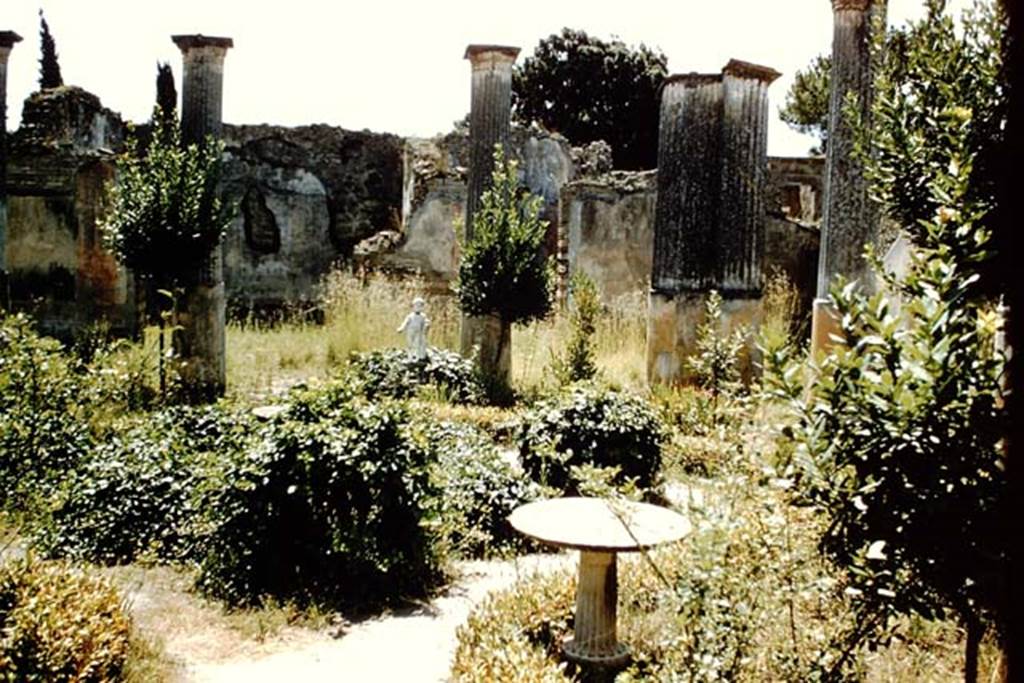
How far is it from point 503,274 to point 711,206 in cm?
248

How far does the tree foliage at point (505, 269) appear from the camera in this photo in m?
10.6

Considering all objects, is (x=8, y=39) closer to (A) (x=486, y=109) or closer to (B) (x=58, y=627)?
(A) (x=486, y=109)

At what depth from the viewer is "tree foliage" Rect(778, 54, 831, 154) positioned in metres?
28.7

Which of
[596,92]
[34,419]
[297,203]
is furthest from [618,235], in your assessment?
[596,92]

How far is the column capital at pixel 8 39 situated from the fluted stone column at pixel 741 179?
29.2 ft

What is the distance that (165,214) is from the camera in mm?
10234

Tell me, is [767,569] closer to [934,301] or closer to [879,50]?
[934,301]

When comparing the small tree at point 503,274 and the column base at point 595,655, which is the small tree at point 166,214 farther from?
the column base at point 595,655

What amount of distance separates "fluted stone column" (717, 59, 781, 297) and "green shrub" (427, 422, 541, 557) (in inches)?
169

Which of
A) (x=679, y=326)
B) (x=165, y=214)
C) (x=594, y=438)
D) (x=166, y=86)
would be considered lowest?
(x=594, y=438)

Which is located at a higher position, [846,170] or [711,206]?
[846,170]

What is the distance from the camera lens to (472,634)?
4395 mm

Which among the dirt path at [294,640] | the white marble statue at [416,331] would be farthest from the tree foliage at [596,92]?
the dirt path at [294,640]

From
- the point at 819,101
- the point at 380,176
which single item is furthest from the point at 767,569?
the point at 819,101
